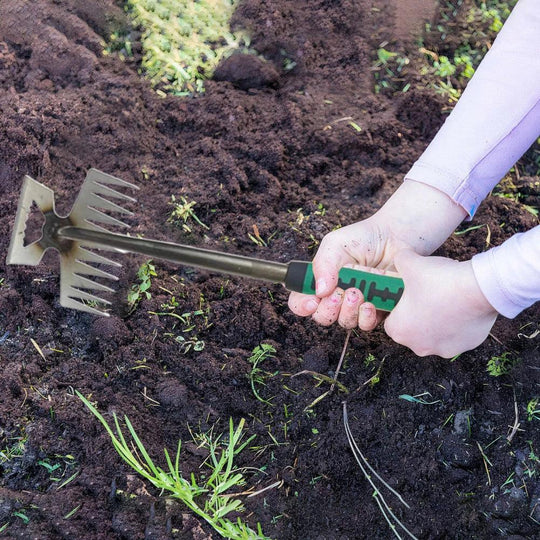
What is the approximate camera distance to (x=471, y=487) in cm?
167

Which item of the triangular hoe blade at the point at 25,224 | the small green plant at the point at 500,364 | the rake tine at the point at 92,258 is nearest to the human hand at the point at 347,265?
the small green plant at the point at 500,364

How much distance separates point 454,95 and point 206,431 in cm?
160

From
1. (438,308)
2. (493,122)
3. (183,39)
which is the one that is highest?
(493,122)

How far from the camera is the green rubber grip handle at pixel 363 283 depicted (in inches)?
64.1

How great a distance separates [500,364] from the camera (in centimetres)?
184

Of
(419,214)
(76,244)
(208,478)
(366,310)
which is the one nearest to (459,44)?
(419,214)

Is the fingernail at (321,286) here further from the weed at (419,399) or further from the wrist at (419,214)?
the weed at (419,399)

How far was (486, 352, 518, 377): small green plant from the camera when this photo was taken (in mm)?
1831

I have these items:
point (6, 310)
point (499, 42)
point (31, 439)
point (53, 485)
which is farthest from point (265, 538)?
point (499, 42)

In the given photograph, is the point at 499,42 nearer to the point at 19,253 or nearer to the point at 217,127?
the point at 217,127

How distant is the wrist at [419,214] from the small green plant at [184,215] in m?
0.68

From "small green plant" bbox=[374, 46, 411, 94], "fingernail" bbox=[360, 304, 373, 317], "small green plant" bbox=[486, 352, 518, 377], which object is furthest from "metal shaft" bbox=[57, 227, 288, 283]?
"small green plant" bbox=[374, 46, 411, 94]

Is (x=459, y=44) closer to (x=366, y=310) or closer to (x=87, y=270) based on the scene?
(x=366, y=310)

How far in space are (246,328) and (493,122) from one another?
35.8 inches
